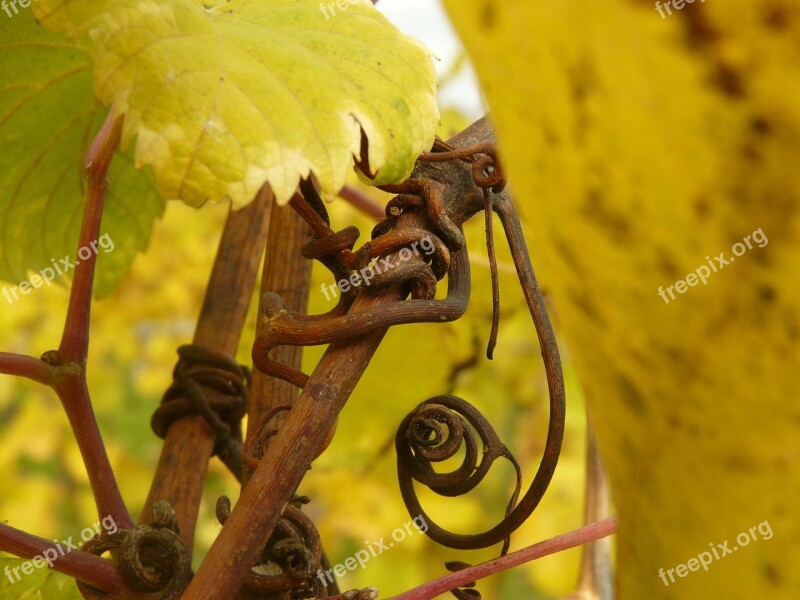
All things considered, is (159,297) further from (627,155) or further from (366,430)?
(627,155)

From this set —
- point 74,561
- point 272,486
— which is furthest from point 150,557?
point 272,486

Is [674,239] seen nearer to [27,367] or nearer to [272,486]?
[272,486]

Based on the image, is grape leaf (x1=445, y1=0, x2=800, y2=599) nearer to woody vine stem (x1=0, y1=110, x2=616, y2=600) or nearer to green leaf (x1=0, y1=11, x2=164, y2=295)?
woody vine stem (x1=0, y1=110, x2=616, y2=600)

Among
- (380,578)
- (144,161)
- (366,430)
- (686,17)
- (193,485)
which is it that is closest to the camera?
(686,17)

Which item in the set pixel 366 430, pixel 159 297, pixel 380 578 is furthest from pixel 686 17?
pixel 159 297

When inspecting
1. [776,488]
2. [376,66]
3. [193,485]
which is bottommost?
[776,488]

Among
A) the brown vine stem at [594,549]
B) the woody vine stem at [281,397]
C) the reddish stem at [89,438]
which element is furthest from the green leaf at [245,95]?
the brown vine stem at [594,549]
